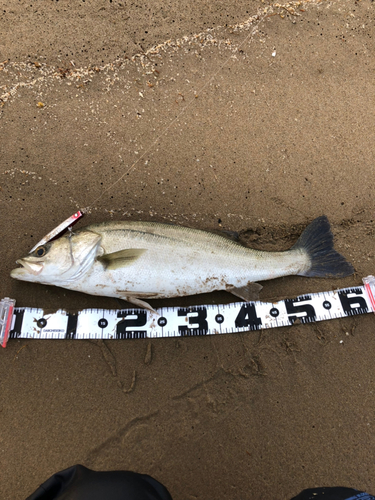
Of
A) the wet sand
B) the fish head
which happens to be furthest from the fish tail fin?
the fish head

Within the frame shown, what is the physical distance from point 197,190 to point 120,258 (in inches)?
43.4

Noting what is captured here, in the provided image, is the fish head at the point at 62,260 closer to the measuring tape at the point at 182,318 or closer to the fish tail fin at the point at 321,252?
the measuring tape at the point at 182,318

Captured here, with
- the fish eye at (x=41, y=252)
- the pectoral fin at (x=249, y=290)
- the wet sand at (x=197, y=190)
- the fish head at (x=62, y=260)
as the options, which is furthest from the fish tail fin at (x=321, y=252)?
the fish eye at (x=41, y=252)

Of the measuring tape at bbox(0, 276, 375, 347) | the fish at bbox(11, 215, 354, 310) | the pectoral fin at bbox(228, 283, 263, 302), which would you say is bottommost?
the measuring tape at bbox(0, 276, 375, 347)

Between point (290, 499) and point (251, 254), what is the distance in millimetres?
2149

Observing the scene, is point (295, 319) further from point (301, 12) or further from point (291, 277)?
point (301, 12)

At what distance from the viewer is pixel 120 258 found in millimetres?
2627

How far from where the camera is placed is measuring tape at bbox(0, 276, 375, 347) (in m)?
2.77

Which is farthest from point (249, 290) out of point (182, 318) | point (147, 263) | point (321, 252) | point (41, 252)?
point (41, 252)

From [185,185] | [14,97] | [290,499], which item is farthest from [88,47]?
[290,499]

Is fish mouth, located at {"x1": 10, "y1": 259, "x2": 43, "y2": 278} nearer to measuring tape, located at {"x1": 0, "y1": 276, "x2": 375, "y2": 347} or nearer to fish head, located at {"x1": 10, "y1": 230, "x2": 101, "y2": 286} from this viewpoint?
fish head, located at {"x1": 10, "y1": 230, "x2": 101, "y2": 286}

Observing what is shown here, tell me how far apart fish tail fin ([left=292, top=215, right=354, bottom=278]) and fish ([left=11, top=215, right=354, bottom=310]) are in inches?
9.0

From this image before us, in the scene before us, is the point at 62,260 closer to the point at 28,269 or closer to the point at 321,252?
Answer: the point at 28,269

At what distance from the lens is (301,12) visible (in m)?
3.22
